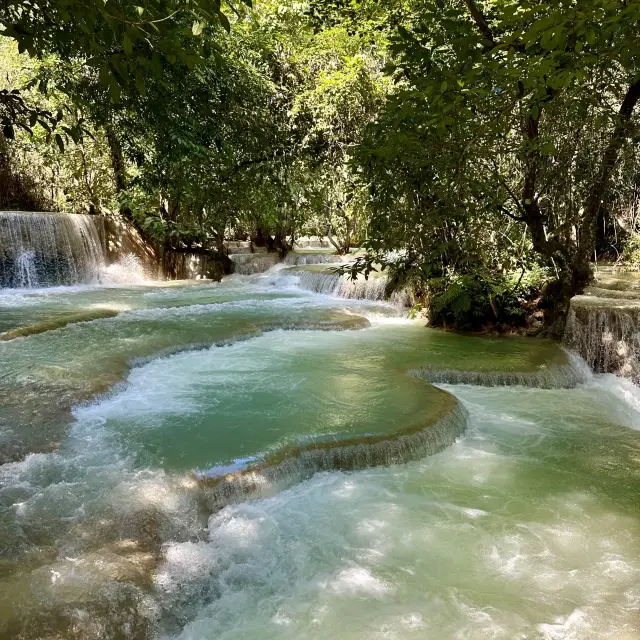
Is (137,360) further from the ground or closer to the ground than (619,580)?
further from the ground

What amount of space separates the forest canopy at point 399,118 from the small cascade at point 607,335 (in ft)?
2.04

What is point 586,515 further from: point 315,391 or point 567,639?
point 315,391

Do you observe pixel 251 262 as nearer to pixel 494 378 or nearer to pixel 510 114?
pixel 494 378

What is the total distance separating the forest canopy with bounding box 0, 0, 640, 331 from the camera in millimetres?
2787

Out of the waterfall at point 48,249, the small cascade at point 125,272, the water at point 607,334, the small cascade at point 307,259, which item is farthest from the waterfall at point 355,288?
the waterfall at point 48,249

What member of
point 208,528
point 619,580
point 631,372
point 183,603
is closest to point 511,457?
point 619,580

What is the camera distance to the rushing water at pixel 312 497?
309 centimetres

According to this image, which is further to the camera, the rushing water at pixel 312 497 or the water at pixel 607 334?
the water at pixel 607 334

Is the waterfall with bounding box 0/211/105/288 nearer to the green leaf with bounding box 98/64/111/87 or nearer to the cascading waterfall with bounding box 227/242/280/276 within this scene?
the cascading waterfall with bounding box 227/242/280/276

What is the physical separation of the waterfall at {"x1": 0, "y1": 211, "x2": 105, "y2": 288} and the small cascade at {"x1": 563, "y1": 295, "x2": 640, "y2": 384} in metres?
13.9

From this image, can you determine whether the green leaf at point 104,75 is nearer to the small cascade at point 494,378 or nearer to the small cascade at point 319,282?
the small cascade at point 494,378

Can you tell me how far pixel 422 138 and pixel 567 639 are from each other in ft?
11.3

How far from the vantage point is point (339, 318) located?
1028cm

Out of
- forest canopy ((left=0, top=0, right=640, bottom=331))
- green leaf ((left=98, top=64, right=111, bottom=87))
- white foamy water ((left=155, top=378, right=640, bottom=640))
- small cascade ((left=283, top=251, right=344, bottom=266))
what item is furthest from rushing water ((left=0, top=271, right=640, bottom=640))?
small cascade ((left=283, top=251, right=344, bottom=266))
